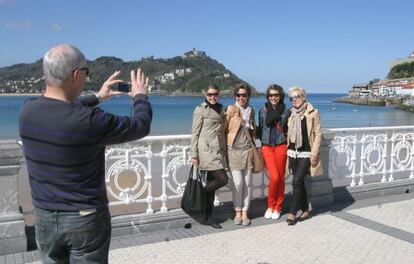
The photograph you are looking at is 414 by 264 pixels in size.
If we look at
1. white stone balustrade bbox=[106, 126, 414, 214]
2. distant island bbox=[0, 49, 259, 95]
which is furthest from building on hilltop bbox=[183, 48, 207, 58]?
white stone balustrade bbox=[106, 126, 414, 214]

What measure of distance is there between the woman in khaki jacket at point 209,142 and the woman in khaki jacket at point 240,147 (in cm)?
25

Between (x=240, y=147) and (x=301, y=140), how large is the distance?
2.77 ft

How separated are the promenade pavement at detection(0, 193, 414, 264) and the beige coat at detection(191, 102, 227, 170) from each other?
89 centimetres

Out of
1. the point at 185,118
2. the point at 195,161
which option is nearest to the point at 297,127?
the point at 195,161

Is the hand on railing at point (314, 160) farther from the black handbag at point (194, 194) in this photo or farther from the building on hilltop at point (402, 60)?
the building on hilltop at point (402, 60)

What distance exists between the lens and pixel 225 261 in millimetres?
4672

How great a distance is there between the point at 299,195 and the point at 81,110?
4469 millimetres

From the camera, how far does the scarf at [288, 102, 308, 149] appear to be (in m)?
5.98

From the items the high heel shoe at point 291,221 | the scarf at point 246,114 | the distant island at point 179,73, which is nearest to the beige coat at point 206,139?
the scarf at point 246,114

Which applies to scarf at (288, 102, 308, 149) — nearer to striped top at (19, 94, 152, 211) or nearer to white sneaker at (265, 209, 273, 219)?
white sneaker at (265, 209, 273, 219)

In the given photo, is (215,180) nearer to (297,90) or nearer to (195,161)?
(195,161)

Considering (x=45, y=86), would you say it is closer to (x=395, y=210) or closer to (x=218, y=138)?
(x=218, y=138)

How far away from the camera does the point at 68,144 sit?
2246 mm

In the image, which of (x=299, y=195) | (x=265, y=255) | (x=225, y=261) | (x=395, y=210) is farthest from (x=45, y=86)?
(x=395, y=210)
